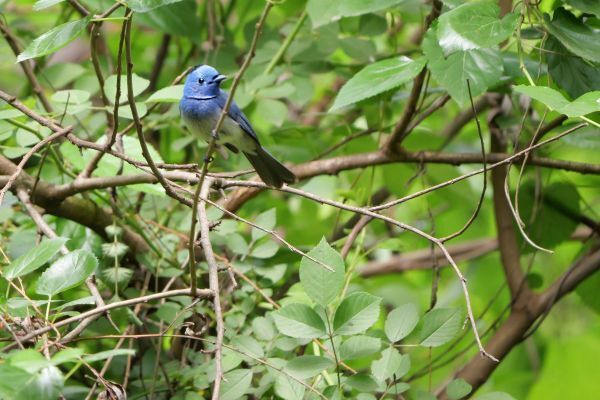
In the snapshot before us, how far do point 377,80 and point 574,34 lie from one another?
1.43 feet

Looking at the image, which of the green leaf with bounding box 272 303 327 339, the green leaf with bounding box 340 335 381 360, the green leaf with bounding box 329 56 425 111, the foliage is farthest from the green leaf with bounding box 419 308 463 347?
the green leaf with bounding box 329 56 425 111

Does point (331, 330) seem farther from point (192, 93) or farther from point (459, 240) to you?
point (459, 240)

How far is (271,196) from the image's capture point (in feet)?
10.8

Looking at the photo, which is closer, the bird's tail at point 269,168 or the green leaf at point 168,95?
the green leaf at point 168,95

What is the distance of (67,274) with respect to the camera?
4.60ft

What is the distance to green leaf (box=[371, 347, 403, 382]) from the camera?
1539 millimetres

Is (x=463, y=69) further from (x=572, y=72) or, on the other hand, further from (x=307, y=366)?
(x=307, y=366)

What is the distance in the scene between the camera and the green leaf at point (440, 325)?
5.34 feet

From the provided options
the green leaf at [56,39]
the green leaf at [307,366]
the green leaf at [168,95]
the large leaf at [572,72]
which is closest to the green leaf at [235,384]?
the green leaf at [307,366]

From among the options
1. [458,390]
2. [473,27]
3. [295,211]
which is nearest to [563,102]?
[473,27]

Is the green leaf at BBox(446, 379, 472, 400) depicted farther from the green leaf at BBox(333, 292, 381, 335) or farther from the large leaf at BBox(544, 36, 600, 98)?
the large leaf at BBox(544, 36, 600, 98)

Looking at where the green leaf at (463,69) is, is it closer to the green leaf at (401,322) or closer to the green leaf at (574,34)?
the green leaf at (574,34)

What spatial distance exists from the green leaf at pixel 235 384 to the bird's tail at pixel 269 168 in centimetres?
61

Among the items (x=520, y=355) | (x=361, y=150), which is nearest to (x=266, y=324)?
(x=361, y=150)
